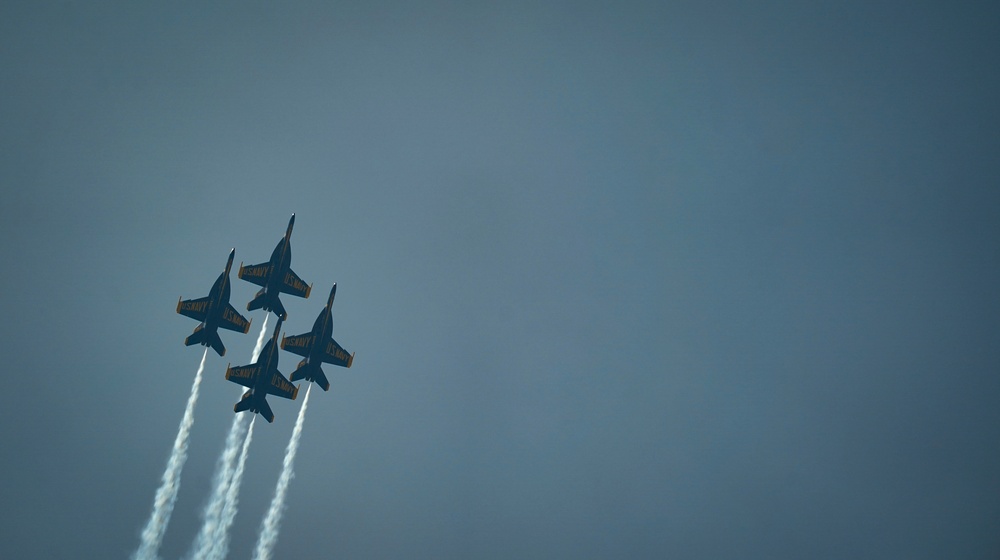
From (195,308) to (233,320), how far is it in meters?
4.36

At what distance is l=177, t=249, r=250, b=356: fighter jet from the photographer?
264 ft

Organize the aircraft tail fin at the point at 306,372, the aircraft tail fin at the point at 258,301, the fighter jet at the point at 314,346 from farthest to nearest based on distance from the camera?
the aircraft tail fin at the point at 306,372
the fighter jet at the point at 314,346
the aircraft tail fin at the point at 258,301

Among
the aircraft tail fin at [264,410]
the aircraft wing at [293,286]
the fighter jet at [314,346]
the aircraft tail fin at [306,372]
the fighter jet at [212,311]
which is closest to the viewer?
the fighter jet at [212,311]

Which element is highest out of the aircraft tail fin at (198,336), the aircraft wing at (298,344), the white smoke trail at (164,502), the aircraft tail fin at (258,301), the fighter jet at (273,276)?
the fighter jet at (273,276)

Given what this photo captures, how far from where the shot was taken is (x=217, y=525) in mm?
83750

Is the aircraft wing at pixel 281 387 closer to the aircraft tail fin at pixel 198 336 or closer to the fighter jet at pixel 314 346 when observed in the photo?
the fighter jet at pixel 314 346

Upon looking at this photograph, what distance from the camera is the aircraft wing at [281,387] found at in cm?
8212

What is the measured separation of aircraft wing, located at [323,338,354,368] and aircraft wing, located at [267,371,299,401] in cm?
515

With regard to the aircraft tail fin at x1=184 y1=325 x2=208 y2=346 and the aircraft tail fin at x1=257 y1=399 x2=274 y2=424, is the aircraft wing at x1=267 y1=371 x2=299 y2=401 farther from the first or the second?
the aircraft tail fin at x1=184 y1=325 x2=208 y2=346

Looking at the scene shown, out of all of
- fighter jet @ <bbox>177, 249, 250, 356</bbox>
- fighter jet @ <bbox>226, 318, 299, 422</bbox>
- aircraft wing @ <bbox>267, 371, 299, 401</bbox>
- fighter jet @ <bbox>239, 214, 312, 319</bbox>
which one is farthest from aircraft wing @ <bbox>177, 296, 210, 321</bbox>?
aircraft wing @ <bbox>267, 371, 299, 401</bbox>

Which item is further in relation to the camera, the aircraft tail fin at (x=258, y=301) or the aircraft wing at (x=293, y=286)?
the aircraft wing at (x=293, y=286)

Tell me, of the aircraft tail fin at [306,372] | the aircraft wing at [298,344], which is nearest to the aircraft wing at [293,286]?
the aircraft wing at [298,344]

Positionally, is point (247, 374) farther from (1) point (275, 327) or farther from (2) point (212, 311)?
(2) point (212, 311)

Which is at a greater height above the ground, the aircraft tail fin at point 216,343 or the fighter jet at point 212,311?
the fighter jet at point 212,311
